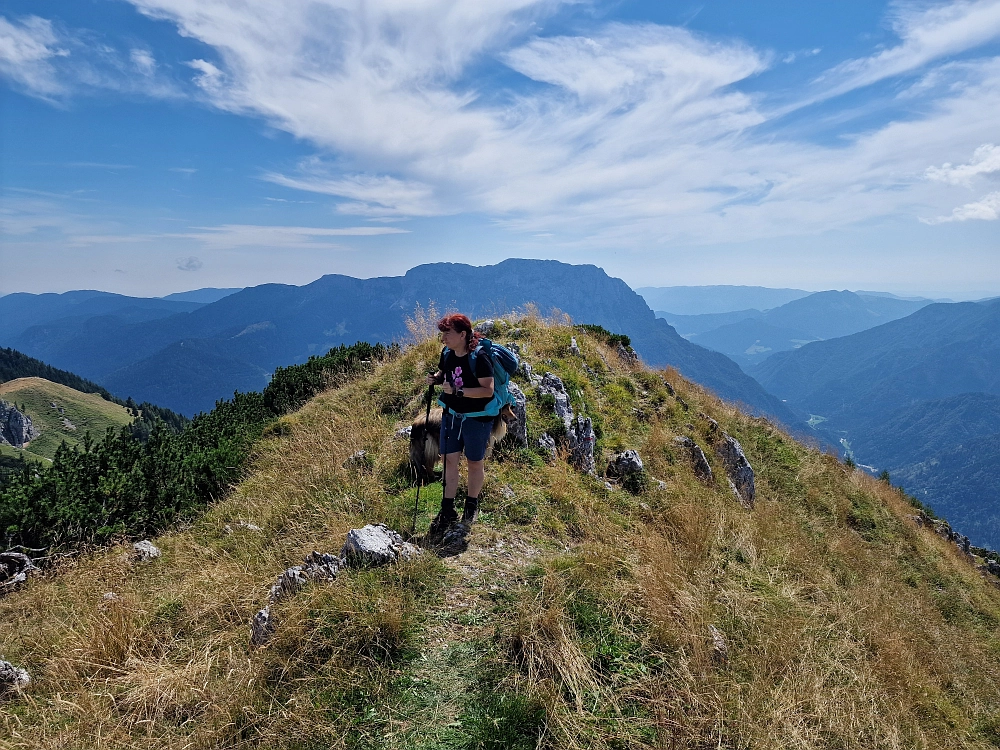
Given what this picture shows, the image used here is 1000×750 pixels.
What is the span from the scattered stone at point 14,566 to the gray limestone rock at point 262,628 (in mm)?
4096

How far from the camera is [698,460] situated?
10211 millimetres

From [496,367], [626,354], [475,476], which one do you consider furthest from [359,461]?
[626,354]

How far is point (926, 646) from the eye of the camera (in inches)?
247

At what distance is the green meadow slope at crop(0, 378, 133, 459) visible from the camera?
12038cm

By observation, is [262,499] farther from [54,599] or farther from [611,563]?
[611,563]

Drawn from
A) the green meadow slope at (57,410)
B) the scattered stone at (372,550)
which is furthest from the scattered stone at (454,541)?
the green meadow slope at (57,410)

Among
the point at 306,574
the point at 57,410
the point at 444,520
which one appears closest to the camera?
the point at 306,574

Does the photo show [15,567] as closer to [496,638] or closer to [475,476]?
[475,476]

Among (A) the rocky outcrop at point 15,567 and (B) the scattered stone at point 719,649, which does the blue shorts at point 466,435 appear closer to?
(B) the scattered stone at point 719,649

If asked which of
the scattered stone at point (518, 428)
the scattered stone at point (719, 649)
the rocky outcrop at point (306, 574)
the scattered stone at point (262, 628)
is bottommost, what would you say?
the scattered stone at point (719, 649)

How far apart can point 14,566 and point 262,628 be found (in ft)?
15.4

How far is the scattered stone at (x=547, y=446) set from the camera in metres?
7.83

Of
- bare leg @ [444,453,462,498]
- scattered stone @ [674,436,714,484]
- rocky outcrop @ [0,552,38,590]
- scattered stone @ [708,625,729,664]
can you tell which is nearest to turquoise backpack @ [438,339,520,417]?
bare leg @ [444,453,462,498]

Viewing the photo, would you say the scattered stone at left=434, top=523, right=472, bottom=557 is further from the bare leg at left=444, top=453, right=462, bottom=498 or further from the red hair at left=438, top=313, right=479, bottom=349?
the red hair at left=438, top=313, right=479, bottom=349
